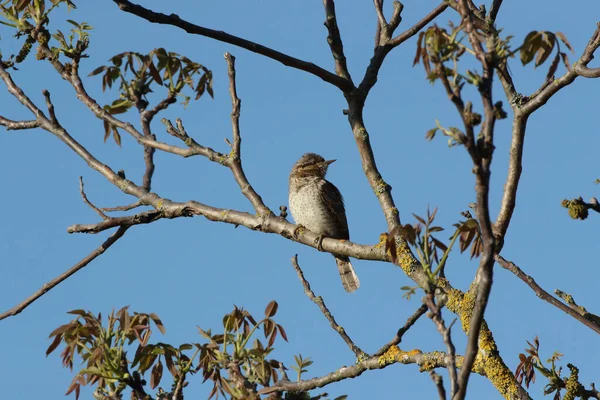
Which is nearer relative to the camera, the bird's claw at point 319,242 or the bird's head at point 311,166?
the bird's claw at point 319,242

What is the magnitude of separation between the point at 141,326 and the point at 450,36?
1898 mm

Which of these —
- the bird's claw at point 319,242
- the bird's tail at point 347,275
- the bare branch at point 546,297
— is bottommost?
the bare branch at point 546,297

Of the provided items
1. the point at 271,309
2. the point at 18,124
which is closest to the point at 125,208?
the point at 18,124

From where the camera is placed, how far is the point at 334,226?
30.0ft

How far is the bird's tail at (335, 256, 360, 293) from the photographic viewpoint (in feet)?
32.1

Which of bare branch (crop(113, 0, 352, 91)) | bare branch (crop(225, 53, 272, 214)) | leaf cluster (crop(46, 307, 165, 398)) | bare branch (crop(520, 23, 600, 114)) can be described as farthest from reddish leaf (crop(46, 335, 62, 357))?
bare branch (crop(520, 23, 600, 114))

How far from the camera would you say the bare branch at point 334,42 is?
5219 millimetres

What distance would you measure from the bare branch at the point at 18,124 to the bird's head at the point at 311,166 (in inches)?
177

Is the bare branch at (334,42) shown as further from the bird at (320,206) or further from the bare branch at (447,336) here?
the bird at (320,206)

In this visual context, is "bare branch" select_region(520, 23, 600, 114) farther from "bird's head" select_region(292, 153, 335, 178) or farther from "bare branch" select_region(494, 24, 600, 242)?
"bird's head" select_region(292, 153, 335, 178)

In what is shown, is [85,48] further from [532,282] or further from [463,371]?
[463,371]

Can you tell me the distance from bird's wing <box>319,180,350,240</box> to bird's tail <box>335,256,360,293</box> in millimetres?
471

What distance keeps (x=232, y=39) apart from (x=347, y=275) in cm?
548

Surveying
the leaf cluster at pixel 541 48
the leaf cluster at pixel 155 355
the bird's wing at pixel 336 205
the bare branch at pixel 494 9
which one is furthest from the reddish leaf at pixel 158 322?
the bird's wing at pixel 336 205
